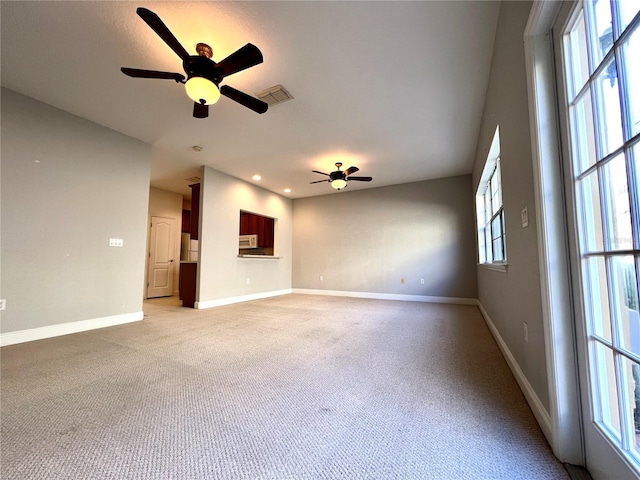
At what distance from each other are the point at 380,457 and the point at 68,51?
12.2ft

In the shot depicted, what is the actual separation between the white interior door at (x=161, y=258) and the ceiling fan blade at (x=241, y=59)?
561 cm

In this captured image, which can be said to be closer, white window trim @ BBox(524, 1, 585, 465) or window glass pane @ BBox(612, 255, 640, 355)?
window glass pane @ BBox(612, 255, 640, 355)

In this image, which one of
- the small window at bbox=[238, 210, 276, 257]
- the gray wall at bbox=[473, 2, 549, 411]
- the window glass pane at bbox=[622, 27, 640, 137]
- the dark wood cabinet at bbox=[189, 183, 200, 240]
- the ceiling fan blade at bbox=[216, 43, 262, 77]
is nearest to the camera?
the window glass pane at bbox=[622, 27, 640, 137]

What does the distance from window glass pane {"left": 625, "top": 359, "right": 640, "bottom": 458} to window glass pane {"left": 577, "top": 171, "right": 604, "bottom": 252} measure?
39 cm

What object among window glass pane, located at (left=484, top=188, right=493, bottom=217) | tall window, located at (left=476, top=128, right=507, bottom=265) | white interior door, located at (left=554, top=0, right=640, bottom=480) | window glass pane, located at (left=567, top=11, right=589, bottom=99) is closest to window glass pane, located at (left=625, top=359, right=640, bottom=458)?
white interior door, located at (left=554, top=0, right=640, bottom=480)

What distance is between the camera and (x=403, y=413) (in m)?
1.43

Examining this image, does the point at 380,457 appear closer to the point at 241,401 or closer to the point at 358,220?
the point at 241,401

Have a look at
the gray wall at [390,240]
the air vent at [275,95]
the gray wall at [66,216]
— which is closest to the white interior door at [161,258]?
the gray wall at [66,216]

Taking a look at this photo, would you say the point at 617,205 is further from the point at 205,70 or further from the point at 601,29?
the point at 205,70

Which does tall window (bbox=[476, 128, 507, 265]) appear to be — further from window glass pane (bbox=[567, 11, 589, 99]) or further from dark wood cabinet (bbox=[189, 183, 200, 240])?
dark wood cabinet (bbox=[189, 183, 200, 240])

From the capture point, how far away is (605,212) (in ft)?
2.99

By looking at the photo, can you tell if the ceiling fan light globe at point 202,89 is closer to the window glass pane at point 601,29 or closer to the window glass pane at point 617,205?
the window glass pane at point 601,29

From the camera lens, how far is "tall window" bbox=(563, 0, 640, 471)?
78 cm

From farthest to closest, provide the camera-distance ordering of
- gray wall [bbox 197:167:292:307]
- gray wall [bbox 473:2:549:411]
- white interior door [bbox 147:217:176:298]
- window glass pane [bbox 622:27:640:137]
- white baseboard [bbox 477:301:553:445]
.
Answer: white interior door [bbox 147:217:176:298] < gray wall [bbox 197:167:292:307] < gray wall [bbox 473:2:549:411] < white baseboard [bbox 477:301:553:445] < window glass pane [bbox 622:27:640:137]
